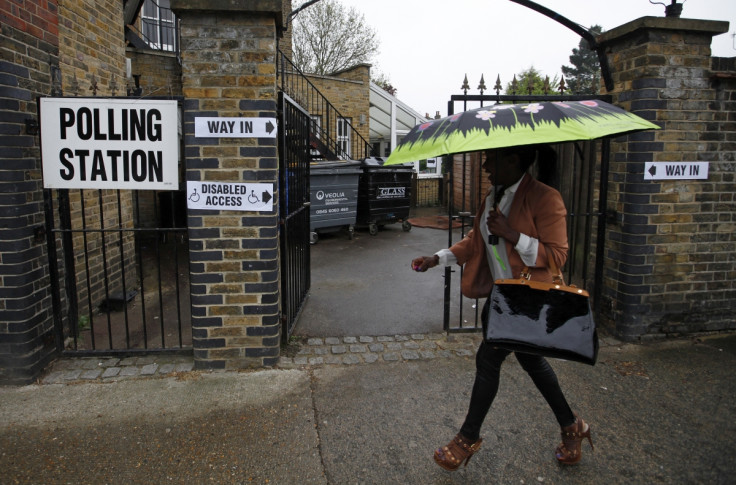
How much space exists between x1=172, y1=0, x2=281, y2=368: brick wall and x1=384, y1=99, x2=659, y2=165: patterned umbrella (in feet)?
5.24

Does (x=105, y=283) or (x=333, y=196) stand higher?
(x=333, y=196)

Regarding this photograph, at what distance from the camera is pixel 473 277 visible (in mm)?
2838

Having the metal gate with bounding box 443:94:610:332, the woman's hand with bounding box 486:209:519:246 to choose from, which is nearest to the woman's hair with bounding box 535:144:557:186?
the woman's hand with bounding box 486:209:519:246

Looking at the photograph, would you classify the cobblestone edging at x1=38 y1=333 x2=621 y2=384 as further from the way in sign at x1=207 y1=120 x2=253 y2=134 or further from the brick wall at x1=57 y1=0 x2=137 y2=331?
the way in sign at x1=207 y1=120 x2=253 y2=134

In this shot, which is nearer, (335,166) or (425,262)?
(425,262)

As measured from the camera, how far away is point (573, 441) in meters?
2.71

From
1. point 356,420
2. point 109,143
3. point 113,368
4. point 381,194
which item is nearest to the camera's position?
point 356,420

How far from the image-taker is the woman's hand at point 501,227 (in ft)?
8.08

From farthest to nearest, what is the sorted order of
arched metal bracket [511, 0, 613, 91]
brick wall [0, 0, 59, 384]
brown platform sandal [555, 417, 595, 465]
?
arched metal bracket [511, 0, 613, 91] < brick wall [0, 0, 59, 384] < brown platform sandal [555, 417, 595, 465]

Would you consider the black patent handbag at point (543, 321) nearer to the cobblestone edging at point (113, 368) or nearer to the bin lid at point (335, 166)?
the cobblestone edging at point (113, 368)

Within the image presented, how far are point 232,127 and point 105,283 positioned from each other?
6.05 feet

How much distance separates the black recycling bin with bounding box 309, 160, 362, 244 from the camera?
9.95m

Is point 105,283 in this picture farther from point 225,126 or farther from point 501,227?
point 501,227

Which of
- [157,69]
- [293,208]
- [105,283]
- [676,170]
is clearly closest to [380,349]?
[293,208]
